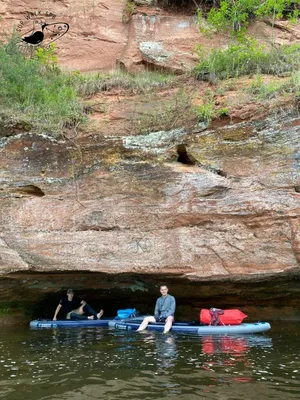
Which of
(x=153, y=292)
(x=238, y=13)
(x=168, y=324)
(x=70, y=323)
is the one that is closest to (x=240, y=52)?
(x=238, y=13)

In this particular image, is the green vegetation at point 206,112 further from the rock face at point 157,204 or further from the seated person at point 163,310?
the seated person at point 163,310

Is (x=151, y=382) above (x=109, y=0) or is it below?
below

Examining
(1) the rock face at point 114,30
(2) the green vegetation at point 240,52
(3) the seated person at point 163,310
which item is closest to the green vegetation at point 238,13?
(2) the green vegetation at point 240,52

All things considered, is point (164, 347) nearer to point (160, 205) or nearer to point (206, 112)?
point (160, 205)

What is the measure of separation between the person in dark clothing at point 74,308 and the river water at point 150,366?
1973mm

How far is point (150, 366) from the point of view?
21.7 feet

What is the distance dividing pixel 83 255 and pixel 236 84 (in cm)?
508

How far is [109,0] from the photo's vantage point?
14.5m

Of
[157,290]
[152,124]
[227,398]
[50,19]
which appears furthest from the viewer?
[50,19]

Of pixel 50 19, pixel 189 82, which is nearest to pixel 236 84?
pixel 189 82

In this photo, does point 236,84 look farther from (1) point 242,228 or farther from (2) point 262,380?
(2) point 262,380

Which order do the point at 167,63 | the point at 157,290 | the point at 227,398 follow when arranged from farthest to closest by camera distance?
the point at 167,63 → the point at 157,290 → the point at 227,398

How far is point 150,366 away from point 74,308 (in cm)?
559

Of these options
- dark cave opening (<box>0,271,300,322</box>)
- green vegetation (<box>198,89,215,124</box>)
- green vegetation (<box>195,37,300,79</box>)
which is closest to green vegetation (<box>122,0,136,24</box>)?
green vegetation (<box>195,37,300,79</box>)
